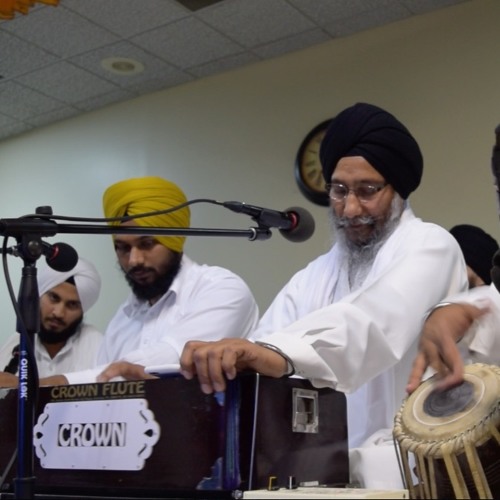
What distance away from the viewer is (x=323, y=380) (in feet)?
5.24

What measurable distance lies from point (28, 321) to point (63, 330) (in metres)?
2.79

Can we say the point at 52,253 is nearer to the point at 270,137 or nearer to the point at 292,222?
the point at 292,222

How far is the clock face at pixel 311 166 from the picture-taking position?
4872 millimetres

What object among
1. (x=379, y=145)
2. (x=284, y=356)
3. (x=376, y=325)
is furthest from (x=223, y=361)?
(x=379, y=145)

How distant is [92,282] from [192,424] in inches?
118

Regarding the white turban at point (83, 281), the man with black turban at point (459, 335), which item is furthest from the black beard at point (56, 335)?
the man with black turban at point (459, 335)

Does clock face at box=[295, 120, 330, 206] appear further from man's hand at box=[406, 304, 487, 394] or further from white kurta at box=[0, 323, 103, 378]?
man's hand at box=[406, 304, 487, 394]

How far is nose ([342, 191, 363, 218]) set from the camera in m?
2.27

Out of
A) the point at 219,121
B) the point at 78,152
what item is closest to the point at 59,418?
the point at 219,121

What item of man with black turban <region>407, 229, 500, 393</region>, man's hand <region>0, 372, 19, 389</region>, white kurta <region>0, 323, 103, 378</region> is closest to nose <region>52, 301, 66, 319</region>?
white kurta <region>0, 323, 103, 378</region>

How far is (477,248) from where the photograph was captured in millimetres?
3705

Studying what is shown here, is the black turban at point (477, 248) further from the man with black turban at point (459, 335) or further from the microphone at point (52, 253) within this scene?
the microphone at point (52, 253)

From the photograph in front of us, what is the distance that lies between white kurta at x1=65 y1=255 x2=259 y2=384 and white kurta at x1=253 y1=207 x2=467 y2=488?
488 mm

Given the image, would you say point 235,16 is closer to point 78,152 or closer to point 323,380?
point 78,152
